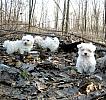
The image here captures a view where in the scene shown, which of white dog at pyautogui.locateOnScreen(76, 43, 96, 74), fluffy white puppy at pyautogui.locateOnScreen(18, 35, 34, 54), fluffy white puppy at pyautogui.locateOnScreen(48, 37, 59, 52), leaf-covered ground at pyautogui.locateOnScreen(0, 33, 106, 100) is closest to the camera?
leaf-covered ground at pyautogui.locateOnScreen(0, 33, 106, 100)

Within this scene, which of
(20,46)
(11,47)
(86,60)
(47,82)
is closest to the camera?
(47,82)

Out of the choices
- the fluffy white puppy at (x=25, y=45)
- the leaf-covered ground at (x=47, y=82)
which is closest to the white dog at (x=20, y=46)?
the fluffy white puppy at (x=25, y=45)

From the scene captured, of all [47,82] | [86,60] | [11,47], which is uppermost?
[11,47]

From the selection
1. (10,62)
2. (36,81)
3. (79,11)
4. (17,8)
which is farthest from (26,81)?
(79,11)

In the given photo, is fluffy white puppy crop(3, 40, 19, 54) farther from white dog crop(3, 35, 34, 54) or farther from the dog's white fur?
the dog's white fur

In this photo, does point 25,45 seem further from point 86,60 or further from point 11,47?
point 86,60

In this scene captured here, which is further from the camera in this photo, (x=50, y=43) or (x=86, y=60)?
(x=50, y=43)

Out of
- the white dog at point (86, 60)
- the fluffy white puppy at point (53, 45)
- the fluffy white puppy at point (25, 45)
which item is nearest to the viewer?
the white dog at point (86, 60)

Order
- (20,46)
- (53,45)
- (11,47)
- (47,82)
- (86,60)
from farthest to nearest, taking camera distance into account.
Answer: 1. (53,45)
2. (20,46)
3. (11,47)
4. (86,60)
5. (47,82)

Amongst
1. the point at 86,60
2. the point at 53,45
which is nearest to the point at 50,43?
the point at 53,45

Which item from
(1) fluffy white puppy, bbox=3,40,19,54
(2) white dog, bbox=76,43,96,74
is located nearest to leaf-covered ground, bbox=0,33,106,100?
(2) white dog, bbox=76,43,96,74

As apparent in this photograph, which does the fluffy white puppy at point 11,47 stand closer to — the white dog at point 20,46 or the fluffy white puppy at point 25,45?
the white dog at point 20,46

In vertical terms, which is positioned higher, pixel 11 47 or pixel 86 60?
pixel 11 47

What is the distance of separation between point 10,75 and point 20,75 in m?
0.23
